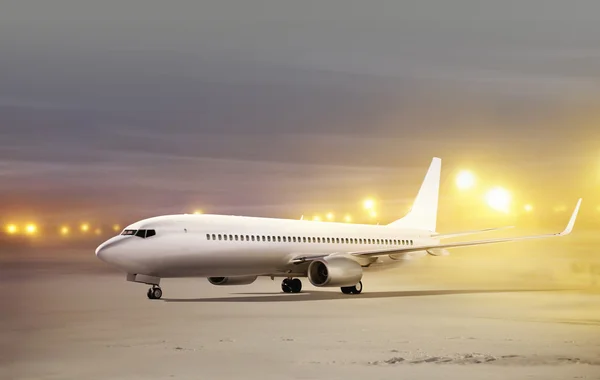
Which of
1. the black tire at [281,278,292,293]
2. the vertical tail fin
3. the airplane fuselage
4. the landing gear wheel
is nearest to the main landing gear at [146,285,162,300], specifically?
the landing gear wheel

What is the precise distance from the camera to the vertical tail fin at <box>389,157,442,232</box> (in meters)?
58.9

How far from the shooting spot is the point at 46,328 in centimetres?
2794

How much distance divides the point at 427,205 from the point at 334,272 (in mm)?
17187

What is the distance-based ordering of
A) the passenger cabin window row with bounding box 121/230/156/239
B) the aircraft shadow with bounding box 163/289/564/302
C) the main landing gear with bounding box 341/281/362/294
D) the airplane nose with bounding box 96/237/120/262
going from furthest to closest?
the main landing gear with bounding box 341/281/362/294
the aircraft shadow with bounding box 163/289/564/302
the passenger cabin window row with bounding box 121/230/156/239
the airplane nose with bounding box 96/237/120/262

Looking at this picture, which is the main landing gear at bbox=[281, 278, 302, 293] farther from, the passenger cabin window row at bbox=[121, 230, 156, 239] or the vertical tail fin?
the passenger cabin window row at bbox=[121, 230, 156, 239]

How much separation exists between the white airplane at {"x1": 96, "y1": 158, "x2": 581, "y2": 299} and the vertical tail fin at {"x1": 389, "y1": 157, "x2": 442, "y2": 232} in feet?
6.14

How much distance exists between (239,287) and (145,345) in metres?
30.2

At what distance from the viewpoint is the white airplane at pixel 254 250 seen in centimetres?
4112

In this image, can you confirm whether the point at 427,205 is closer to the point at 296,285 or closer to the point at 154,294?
the point at 296,285

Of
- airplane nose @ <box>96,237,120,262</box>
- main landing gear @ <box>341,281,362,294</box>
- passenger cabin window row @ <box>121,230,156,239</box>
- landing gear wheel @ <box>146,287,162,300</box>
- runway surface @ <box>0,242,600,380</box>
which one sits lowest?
runway surface @ <box>0,242,600,380</box>

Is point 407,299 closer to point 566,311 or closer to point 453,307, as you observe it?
point 453,307

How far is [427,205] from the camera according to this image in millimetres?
60656

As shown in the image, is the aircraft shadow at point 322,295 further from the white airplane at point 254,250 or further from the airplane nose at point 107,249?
the airplane nose at point 107,249

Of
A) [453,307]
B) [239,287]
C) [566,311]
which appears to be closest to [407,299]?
[453,307]
